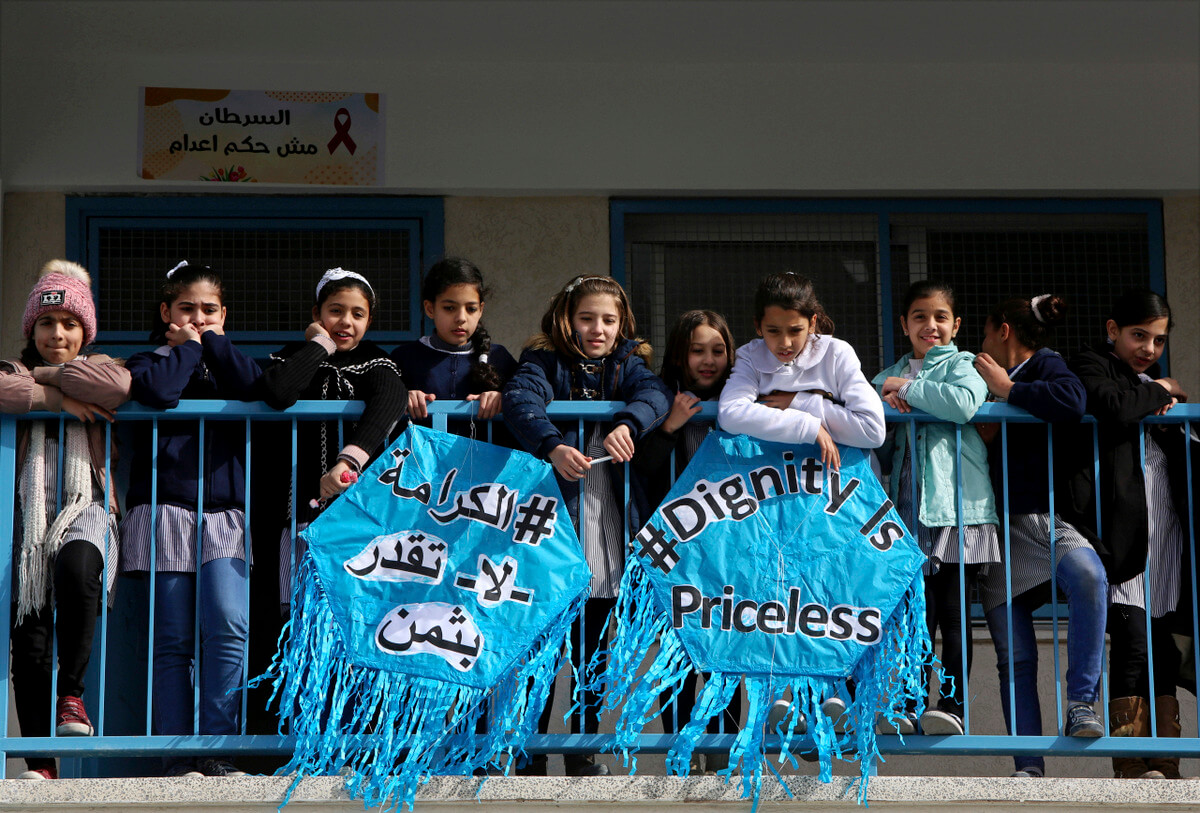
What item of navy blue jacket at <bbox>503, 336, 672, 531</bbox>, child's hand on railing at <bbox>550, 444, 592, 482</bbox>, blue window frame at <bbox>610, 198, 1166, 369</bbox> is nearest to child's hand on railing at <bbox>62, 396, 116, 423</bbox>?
navy blue jacket at <bbox>503, 336, 672, 531</bbox>

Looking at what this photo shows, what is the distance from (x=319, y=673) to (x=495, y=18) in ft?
10.2

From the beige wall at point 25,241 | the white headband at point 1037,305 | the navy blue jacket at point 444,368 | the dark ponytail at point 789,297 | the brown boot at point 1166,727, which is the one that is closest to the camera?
the dark ponytail at point 789,297

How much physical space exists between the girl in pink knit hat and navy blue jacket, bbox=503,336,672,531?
3.70ft

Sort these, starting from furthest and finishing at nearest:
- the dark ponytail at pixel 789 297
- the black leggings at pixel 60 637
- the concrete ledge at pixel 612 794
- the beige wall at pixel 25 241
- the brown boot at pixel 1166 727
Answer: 1. the beige wall at pixel 25 241
2. the brown boot at pixel 1166 727
3. the dark ponytail at pixel 789 297
4. the black leggings at pixel 60 637
5. the concrete ledge at pixel 612 794

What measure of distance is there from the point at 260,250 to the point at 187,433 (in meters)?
2.24

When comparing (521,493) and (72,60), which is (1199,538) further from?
(72,60)

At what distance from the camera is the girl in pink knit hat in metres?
3.90

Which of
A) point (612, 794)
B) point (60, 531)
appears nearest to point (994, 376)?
point (612, 794)

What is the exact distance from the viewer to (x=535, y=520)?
3965 millimetres

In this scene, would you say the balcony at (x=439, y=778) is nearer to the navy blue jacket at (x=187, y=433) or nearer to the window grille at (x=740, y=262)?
the navy blue jacket at (x=187, y=433)

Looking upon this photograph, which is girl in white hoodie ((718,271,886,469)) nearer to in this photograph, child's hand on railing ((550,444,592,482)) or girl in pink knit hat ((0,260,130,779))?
child's hand on railing ((550,444,592,482))

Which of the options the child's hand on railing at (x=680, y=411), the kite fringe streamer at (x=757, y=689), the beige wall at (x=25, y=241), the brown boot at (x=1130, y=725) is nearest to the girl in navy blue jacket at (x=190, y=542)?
the kite fringe streamer at (x=757, y=689)

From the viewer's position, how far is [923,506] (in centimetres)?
410

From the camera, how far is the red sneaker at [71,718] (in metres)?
3.82
